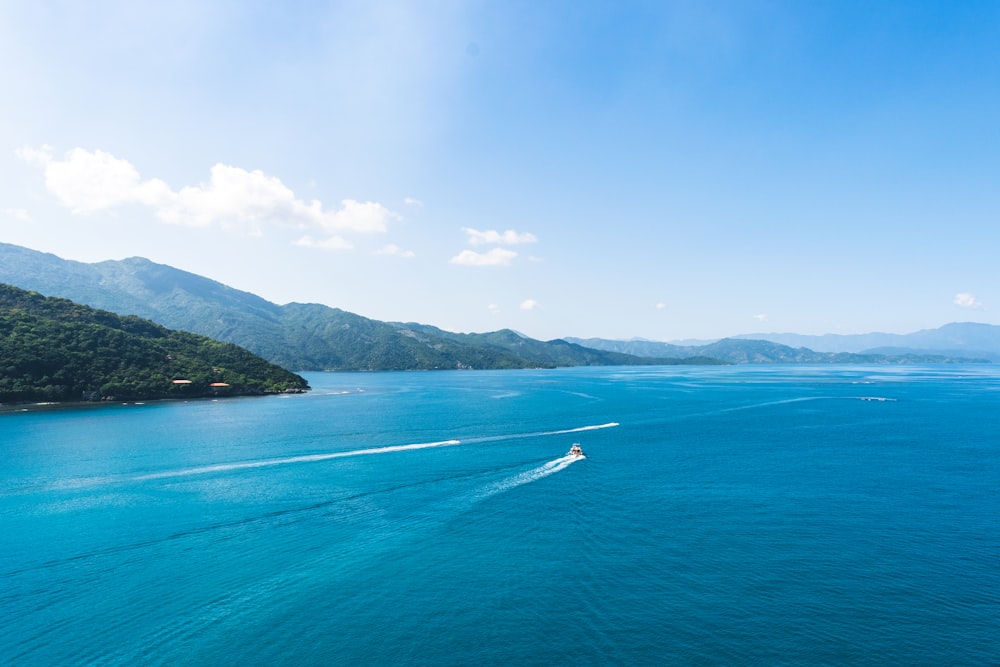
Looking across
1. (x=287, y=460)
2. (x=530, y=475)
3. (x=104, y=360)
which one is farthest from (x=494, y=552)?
(x=104, y=360)

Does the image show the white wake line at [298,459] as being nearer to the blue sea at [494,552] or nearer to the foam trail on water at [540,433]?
the foam trail on water at [540,433]

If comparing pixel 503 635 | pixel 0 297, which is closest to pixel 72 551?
pixel 503 635

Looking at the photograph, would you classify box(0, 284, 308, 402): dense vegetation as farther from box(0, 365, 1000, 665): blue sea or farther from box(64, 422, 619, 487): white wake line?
box(64, 422, 619, 487): white wake line

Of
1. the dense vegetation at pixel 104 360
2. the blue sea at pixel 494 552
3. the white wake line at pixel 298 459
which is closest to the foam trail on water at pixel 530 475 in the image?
the blue sea at pixel 494 552

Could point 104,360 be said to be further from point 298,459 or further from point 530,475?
point 530,475

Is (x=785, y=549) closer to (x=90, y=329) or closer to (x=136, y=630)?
(x=136, y=630)
